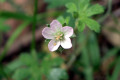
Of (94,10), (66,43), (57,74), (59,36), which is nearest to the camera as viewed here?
(66,43)

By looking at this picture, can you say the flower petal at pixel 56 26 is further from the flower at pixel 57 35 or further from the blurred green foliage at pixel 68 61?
the blurred green foliage at pixel 68 61

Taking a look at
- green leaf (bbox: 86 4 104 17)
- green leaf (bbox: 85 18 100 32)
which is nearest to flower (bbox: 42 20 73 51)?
green leaf (bbox: 85 18 100 32)

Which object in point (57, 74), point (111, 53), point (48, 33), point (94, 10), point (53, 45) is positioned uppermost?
point (94, 10)

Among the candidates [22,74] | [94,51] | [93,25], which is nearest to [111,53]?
[94,51]

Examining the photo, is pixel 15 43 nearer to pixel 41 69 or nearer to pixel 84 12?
pixel 41 69

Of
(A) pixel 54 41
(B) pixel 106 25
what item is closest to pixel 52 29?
(A) pixel 54 41

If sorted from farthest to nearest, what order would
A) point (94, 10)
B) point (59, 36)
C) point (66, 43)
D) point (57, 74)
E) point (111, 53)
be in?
point (111, 53) < point (57, 74) < point (94, 10) < point (59, 36) < point (66, 43)

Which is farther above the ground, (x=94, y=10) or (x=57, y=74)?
(x=94, y=10)

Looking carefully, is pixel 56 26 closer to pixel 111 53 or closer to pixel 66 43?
pixel 66 43

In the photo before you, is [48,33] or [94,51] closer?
[48,33]

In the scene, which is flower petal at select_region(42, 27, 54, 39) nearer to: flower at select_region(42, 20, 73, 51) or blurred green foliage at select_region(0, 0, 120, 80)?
flower at select_region(42, 20, 73, 51)
